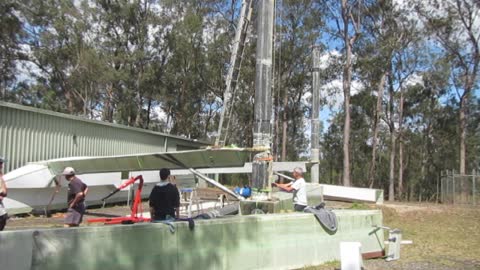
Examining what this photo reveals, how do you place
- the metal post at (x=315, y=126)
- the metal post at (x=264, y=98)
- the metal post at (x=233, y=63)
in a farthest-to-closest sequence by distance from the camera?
the metal post at (x=315, y=126) → the metal post at (x=233, y=63) → the metal post at (x=264, y=98)

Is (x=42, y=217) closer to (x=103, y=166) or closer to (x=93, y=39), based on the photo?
(x=103, y=166)

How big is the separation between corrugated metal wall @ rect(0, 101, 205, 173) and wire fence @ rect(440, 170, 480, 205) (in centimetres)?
2050

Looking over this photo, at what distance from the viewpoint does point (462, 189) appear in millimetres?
34312

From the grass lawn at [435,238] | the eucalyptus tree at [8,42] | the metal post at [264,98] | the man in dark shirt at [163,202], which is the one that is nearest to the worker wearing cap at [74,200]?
the man in dark shirt at [163,202]

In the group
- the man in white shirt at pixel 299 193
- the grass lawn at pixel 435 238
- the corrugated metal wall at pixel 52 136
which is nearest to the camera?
the grass lawn at pixel 435 238

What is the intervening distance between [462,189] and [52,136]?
2588 centimetres

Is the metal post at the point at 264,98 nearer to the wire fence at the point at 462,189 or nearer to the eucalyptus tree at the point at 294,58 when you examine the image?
the wire fence at the point at 462,189

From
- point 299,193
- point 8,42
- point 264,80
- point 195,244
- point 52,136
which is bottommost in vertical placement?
point 195,244

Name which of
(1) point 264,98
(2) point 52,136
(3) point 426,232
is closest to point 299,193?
(1) point 264,98

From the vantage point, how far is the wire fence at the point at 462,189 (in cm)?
3334

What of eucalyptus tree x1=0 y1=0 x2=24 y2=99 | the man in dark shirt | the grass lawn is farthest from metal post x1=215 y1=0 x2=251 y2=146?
eucalyptus tree x1=0 y1=0 x2=24 y2=99

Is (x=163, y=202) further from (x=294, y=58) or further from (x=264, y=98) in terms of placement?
(x=294, y=58)

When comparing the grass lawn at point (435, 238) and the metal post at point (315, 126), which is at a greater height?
the metal post at point (315, 126)

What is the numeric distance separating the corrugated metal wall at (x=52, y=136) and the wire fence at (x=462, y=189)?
20.5 metres
